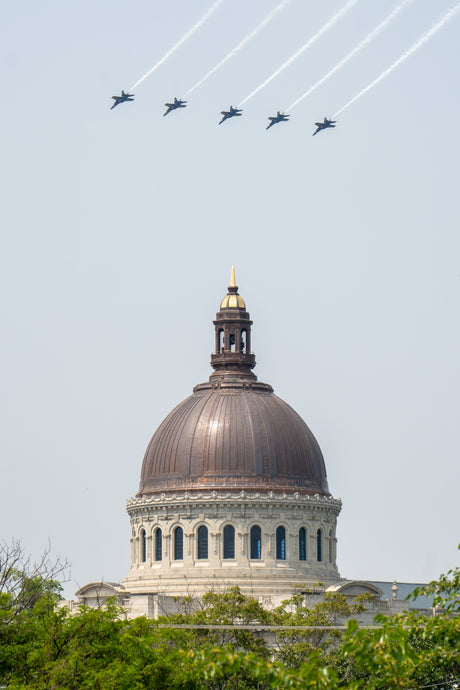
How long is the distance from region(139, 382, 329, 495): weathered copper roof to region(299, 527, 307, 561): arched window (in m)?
3.14

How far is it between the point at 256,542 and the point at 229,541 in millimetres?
2057

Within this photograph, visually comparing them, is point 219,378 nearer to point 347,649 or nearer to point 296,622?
point 296,622

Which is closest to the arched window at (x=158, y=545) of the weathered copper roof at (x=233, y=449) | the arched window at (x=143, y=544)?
the arched window at (x=143, y=544)

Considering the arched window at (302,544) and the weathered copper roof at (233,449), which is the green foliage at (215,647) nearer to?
the arched window at (302,544)

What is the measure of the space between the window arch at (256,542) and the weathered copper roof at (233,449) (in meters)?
3.18

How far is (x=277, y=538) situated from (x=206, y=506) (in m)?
5.98

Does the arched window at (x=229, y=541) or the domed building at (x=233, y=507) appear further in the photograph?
the arched window at (x=229, y=541)

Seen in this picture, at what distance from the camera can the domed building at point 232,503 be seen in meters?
122

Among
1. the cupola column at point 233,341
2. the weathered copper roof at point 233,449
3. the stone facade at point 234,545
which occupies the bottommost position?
the stone facade at point 234,545

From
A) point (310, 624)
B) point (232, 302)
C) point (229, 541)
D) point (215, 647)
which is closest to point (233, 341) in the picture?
point (232, 302)

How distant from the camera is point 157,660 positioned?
60.2m

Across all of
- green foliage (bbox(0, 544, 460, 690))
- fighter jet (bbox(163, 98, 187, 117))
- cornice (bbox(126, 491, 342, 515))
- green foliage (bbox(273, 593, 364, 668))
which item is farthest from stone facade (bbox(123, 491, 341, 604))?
fighter jet (bbox(163, 98, 187, 117))

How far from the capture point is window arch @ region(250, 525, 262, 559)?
123 metres

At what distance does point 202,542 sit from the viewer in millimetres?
123562
